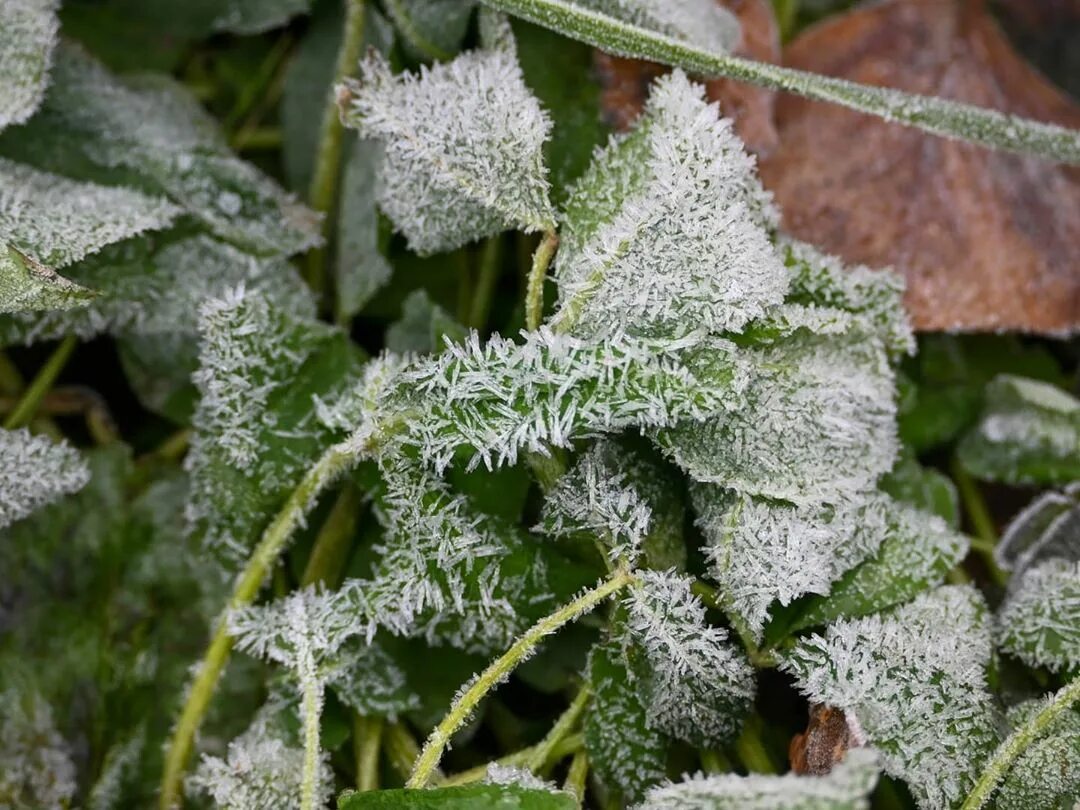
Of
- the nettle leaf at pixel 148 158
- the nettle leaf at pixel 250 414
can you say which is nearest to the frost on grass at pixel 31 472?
the nettle leaf at pixel 250 414

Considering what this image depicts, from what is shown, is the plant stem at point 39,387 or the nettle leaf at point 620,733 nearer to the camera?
the nettle leaf at point 620,733

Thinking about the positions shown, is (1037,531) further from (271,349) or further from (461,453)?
(271,349)

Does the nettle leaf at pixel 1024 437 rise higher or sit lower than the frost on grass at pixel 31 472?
higher

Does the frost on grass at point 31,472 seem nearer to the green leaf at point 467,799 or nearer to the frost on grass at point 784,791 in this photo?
the green leaf at point 467,799

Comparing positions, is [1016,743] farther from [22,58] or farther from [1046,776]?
[22,58]

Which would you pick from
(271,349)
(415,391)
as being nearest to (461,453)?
(415,391)

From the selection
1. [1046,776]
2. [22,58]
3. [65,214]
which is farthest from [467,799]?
[22,58]

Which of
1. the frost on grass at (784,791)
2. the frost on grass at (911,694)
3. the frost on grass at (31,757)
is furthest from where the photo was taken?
the frost on grass at (31,757)
